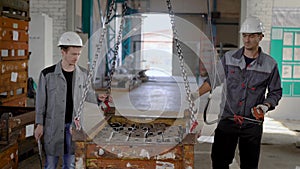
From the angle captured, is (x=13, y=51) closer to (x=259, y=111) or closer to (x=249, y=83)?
(x=249, y=83)

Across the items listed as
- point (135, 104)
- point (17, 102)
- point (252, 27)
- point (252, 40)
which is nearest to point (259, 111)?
point (252, 40)

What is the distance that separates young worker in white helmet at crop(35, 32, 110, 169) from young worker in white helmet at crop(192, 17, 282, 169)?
1176 mm

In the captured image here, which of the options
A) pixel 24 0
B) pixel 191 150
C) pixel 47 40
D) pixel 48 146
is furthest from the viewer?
pixel 47 40

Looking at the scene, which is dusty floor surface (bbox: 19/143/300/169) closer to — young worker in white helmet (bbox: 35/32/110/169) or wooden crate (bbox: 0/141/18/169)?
wooden crate (bbox: 0/141/18/169)

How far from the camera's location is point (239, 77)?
149 inches

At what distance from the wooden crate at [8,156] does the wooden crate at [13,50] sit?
1.36 meters

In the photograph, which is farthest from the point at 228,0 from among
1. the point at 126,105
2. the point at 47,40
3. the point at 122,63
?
the point at 47,40

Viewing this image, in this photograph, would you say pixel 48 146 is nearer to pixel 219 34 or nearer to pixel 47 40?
pixel 47 40

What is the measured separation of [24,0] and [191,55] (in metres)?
14.6

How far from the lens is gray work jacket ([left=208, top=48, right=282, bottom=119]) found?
3.73 metres

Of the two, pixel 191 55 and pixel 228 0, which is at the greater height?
pixel 228 0

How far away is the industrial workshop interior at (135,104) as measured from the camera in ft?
9.81

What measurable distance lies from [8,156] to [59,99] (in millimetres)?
1063

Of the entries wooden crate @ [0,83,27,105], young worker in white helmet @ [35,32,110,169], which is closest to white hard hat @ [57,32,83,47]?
young worker in white helmet @ [35,32,110,169]
